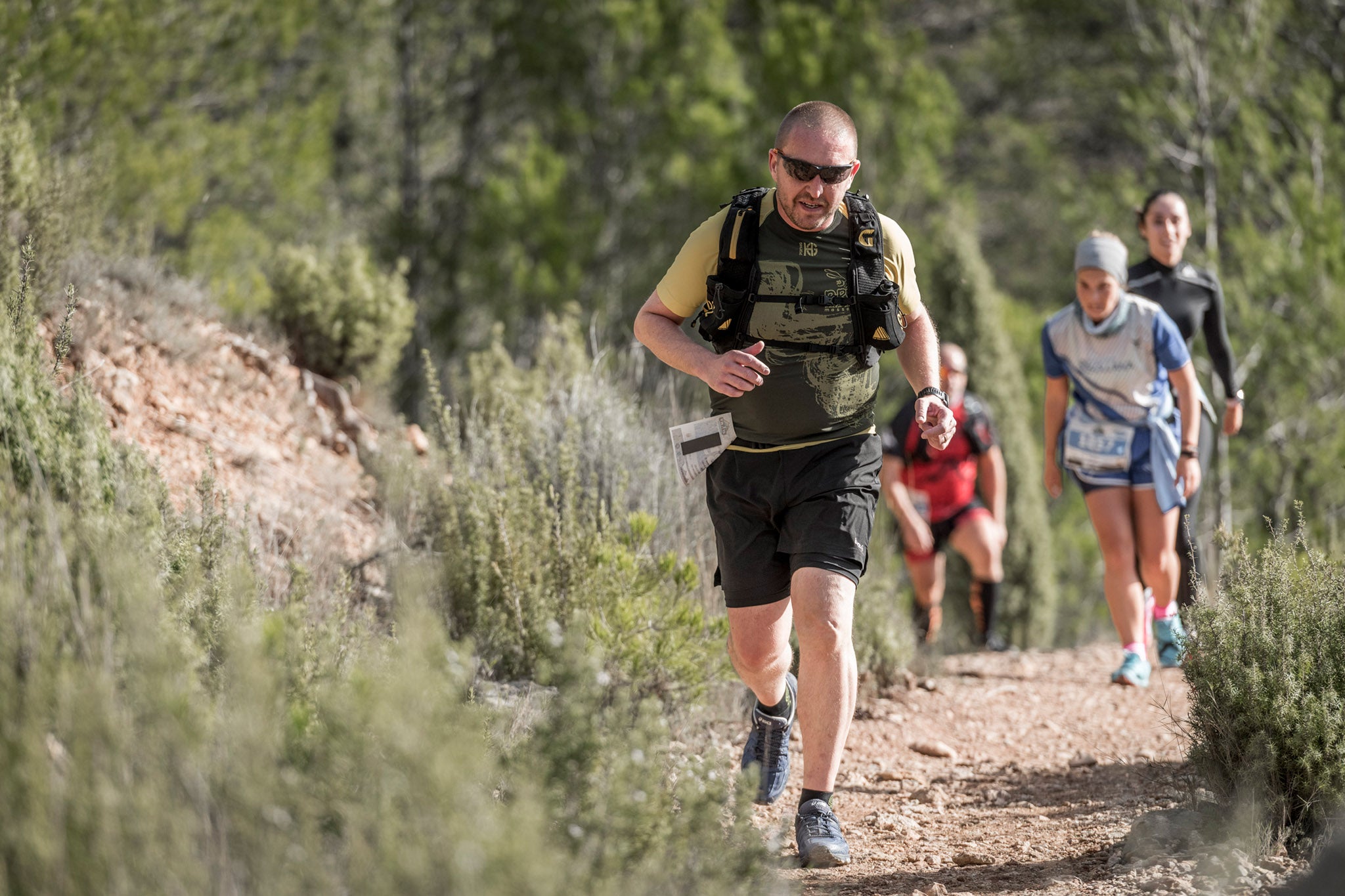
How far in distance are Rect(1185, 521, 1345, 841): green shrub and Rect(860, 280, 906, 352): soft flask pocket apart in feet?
3.78

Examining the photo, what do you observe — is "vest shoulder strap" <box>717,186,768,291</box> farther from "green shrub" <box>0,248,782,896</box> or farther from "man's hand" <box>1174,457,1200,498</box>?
"man's hand" <box>1174,457,1200,498</box>

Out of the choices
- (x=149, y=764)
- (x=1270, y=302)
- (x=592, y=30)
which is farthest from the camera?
(x=592, y=30)

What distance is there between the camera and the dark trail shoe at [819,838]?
10.3 ft

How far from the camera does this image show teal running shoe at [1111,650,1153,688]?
4.98m

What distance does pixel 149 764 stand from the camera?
203 cm

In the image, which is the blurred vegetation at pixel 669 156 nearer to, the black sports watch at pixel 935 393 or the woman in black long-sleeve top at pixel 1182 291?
the woman in black long-sleeve top at pixel 1182 291

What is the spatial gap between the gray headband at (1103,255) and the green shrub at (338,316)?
3926mm

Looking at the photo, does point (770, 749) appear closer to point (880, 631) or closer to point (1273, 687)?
point (1273, 687)

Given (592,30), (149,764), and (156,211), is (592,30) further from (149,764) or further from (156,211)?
(149,764)

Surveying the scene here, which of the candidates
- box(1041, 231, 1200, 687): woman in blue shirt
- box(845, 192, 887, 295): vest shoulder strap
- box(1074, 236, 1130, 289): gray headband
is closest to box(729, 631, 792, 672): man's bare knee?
box(845, 192, 887, 295): vest shoulder strap

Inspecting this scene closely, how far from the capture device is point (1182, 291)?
5.40 m

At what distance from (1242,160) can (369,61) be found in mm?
9567

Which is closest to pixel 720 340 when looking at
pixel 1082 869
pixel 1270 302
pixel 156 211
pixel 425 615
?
pixel 425 615

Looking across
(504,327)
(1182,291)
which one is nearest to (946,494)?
(1182,291)
